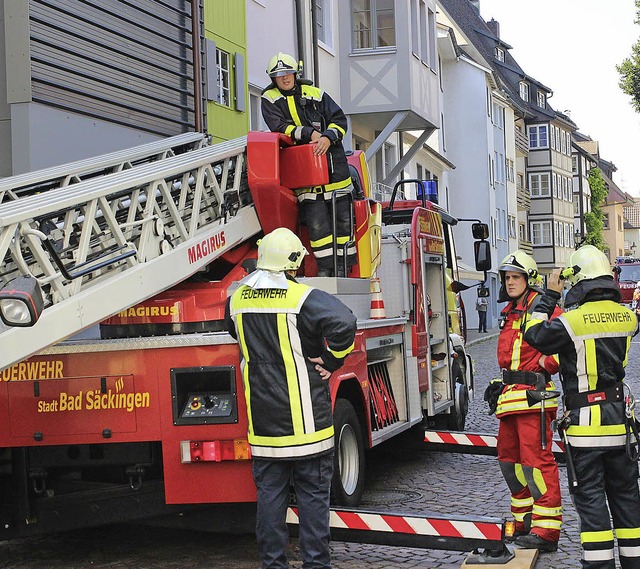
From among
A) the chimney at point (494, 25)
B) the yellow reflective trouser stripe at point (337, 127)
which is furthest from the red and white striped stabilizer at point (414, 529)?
the chimney at point (494, 25)

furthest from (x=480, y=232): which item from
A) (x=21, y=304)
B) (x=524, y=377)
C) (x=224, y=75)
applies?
(x=21, y=304)

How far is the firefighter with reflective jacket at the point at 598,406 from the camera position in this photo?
5.68 meters

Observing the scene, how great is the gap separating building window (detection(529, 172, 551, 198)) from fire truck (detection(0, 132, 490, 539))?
69410 mm

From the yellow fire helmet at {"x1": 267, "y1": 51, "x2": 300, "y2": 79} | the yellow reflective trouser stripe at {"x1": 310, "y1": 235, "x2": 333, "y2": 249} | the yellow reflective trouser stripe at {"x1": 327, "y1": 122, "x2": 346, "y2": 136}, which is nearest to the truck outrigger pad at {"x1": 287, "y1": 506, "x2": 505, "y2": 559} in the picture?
the yellow reflective trouser stripe at {"x1": 310, "y1": 235, "x2": 333, "y2": 249}

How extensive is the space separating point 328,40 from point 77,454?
18459mm

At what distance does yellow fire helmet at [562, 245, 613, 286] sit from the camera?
232 inches

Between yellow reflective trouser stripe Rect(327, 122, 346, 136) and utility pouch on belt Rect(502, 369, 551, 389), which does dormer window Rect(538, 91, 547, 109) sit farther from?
utility pouch on belt Rect(502, 369, 551, 389)

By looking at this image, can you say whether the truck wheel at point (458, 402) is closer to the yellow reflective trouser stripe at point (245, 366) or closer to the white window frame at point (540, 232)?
the yellow reflective trouser stripe at point (245, 366)

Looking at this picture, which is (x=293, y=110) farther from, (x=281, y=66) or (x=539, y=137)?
(x=539, y=137)

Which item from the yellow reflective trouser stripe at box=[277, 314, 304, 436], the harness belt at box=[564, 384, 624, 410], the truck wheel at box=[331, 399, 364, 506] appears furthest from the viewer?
the truck wheel at box=[331, 399, 364, 506]

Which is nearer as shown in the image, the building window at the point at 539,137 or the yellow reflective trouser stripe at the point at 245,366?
the yellow reflective trouser stripe at the point at 245,366

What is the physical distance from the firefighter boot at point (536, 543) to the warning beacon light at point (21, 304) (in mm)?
3570

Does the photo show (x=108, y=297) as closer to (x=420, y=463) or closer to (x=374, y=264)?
(x=374, y=264)

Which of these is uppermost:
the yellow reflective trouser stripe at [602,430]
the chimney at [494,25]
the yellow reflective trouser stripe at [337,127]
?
the chimney at [494,25]
